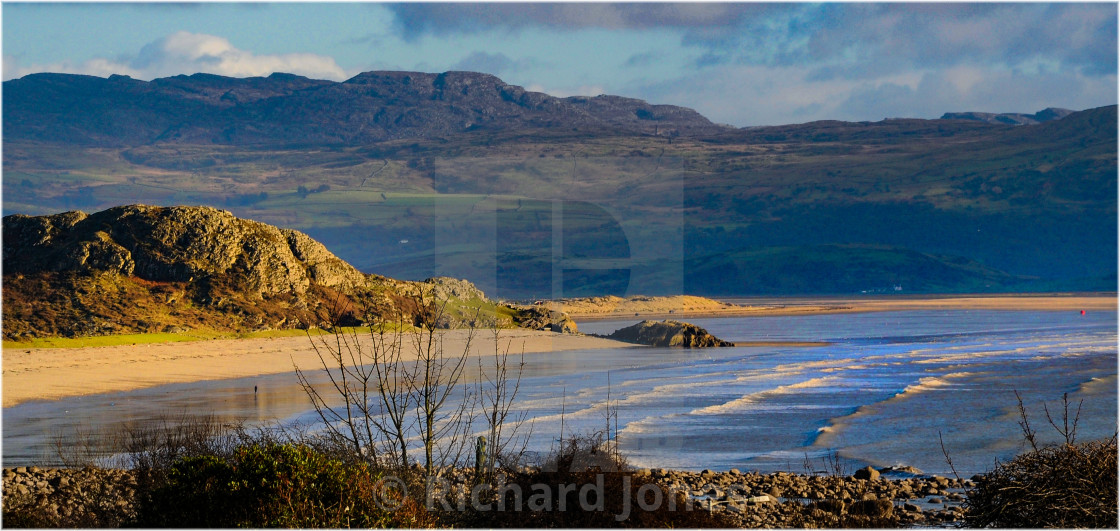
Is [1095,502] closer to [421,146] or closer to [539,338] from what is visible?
[539,338]

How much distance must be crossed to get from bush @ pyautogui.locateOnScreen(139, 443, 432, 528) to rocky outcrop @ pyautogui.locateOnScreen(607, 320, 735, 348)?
36410mm

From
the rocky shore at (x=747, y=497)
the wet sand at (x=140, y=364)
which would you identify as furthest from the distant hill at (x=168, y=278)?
the rocky shore at (x=747, y=497)

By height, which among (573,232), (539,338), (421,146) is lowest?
(539,338)

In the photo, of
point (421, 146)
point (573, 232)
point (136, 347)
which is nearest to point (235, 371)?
point (136, 347)

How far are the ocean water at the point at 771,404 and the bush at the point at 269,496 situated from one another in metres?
2.38

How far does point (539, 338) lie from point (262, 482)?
37.8 m

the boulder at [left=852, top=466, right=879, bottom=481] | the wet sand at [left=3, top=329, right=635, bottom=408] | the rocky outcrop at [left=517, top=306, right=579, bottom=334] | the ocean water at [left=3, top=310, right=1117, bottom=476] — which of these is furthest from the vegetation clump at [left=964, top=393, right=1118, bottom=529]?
the rocky outcrop at [left=517, top=306, right=579, bottom=334]

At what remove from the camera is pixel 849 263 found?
544 ft

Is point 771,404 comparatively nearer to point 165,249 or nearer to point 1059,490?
point 1059,490

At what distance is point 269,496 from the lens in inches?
303

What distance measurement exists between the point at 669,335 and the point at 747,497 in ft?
111

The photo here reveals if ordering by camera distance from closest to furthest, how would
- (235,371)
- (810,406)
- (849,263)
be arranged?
(810,406) < (235,371) < (849,263)

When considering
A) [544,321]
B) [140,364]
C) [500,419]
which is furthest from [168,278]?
[500,419]

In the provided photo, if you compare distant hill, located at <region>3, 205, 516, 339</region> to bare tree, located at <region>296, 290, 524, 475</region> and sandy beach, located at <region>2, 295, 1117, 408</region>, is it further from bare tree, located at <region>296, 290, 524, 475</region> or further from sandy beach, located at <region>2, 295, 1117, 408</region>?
bare tree, located at <region>296, 290, 524, 475</region>
